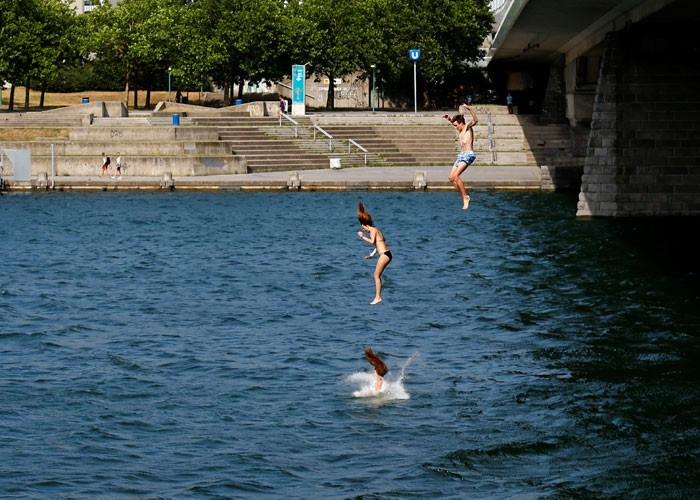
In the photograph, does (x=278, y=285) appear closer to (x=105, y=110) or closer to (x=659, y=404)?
(x=659, y=404)

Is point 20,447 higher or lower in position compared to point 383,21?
lower

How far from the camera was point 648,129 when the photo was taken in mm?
58438

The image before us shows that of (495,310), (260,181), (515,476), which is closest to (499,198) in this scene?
→ (260,181)

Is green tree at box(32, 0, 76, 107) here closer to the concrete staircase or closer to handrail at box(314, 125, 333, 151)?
the concrete staircase

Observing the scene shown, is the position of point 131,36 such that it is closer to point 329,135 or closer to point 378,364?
point 329,135

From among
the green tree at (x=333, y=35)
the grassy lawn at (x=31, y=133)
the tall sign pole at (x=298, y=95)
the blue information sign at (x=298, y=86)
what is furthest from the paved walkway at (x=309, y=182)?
the green tree at (x=333, y=35)

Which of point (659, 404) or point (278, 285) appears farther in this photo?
point (278, 285)

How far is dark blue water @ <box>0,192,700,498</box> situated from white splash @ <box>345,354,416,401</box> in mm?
112

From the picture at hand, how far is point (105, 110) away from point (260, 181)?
22.8m

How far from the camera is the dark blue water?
2409 centimetres

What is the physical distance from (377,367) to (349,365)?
13.1 feet

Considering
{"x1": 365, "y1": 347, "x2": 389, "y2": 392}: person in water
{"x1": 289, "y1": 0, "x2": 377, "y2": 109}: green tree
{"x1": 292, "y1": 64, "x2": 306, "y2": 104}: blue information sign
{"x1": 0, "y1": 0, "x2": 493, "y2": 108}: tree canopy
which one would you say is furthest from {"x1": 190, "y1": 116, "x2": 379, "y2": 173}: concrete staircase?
{"x1": 365, "y1": 347, "x2": 389, "y2": 392}: person in water

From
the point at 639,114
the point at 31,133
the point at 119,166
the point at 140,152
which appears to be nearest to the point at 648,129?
the point at 639,114

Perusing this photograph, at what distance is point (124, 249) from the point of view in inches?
2194
